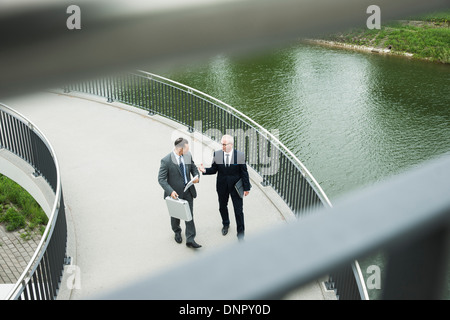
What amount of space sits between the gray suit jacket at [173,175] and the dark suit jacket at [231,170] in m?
0.32

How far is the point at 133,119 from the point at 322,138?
7952 millimetres

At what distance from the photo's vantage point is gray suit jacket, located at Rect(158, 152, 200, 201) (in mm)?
6665

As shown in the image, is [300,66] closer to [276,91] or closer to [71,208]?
[276,91]

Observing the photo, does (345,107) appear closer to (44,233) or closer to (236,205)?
(236,205)

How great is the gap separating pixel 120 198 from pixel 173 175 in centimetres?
208

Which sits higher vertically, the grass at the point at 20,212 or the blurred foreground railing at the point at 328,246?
the blurred foreground railing at the point at 328,246

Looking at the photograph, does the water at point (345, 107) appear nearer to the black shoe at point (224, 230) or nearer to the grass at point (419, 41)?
the grass at point (419, 41)

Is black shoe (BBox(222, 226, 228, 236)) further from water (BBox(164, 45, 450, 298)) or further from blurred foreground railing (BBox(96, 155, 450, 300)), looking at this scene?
blurred foreground railing (BBox(96, 155, 450, 300))

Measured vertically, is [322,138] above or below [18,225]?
above

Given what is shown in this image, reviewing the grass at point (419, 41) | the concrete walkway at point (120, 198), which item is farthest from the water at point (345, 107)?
the concrete walkway at point (120, 198)

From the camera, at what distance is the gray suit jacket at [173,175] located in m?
6.67

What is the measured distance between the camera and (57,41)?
1.64 ft

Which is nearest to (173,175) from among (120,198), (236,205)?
(236,205)
